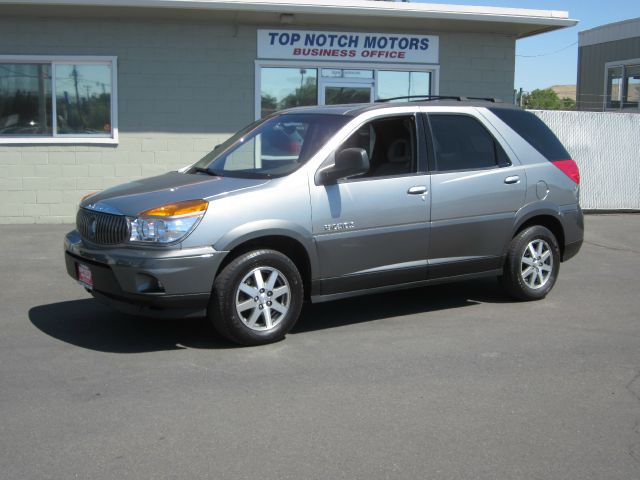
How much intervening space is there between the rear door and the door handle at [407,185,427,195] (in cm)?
10

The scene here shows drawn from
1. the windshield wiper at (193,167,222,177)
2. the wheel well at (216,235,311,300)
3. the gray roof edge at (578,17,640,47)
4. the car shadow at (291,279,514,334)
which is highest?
the gray roof edge at (578,17,640,47)

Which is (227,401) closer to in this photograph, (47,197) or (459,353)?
(459,353)

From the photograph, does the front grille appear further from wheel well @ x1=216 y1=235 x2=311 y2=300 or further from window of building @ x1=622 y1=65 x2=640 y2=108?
window of building @ x1=622 y1=65 x2=640 y2=108

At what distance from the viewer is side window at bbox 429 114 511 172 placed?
22.7 ft

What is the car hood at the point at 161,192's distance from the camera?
5.77 metres

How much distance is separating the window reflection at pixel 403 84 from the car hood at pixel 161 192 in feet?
26.2

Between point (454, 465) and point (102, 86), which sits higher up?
point (102, 86)

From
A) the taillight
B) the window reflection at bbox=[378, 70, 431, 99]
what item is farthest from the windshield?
the window reflection at bbox=[378, 70, 431, 99]

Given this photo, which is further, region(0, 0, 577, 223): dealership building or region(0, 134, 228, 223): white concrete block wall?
region(0, 134, 228, 223): white concrete block wall

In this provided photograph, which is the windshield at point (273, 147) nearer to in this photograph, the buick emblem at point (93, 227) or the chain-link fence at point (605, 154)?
→ the buick emblem at point (93, 227)

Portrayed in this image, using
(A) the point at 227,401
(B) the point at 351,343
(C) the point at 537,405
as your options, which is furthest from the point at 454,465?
(B) the point at 351,343

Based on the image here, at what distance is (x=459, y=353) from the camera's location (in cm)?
589

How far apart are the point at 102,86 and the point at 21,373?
27.2ft

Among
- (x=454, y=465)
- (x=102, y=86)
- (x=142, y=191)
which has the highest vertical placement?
(x=102, y=86)
